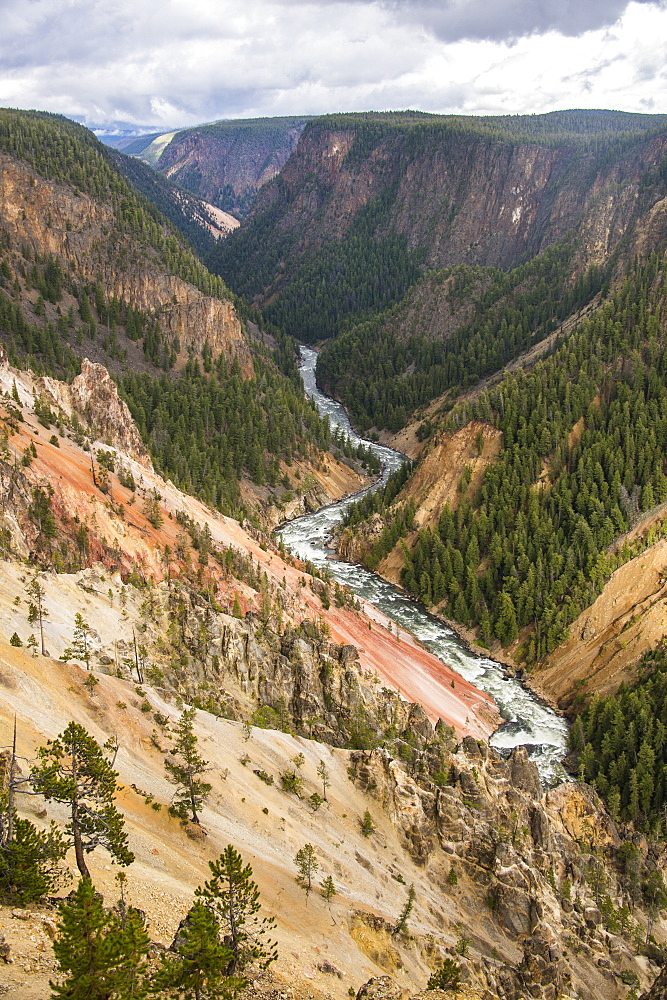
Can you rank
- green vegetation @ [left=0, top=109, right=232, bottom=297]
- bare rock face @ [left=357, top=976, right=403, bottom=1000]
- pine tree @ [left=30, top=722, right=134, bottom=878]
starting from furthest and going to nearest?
green vegetation @ [left=0, top=109, right=232, bottom=297] → bare rock face @ [left=357, top=976, right=403, bottom=1000] → pine tree @ [left=30, top=722, right=134, bottom=878]

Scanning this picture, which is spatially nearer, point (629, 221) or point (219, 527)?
point (219, 527)

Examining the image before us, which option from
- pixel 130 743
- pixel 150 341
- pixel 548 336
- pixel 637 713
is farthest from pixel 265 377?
pixel 130 743

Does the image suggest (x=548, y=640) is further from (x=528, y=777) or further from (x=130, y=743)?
(x=130, y=743)

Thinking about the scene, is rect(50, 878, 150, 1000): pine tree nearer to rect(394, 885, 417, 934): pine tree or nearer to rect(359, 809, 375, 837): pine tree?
rect(394, 885, 417, 934): pine tree

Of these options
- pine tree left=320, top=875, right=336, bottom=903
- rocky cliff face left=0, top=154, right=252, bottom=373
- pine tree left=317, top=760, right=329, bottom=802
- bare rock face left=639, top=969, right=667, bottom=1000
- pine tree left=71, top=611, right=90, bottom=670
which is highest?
rocky cliff face left=0, top=154, right=252, bottom=373

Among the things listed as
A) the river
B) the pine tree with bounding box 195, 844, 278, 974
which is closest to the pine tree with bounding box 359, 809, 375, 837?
the pine tree with bounding box 195, 844, 278, 974

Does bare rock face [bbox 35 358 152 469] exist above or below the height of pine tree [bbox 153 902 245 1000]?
below

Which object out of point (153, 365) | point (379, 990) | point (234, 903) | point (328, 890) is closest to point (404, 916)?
point (328, 890)

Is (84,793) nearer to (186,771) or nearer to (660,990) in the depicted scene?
(186,771)
